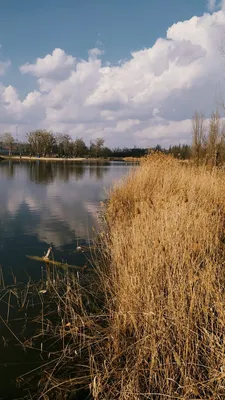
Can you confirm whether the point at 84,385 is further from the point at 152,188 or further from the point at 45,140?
the point at 45,140

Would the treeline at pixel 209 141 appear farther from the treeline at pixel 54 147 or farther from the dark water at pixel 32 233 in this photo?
the treeline at pixel 54 147

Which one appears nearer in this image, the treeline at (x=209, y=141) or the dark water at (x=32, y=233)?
the dark water at (x=32, y=233)

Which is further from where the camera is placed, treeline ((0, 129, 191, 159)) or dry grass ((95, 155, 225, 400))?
treeline ((0, 129, 191, 159))

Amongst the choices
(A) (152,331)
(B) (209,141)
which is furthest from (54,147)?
(A) (152,331)

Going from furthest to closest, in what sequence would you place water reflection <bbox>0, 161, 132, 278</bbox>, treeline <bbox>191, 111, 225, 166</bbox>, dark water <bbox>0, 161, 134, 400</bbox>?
treeline <bbox>191, 111, 225, 166</bbox> < water reflection <bbox>0, 161, 132, 278</bbox> < dark water <bbox>0, 161, 134, 400</bbox>

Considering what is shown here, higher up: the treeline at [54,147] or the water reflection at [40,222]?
the treeline at [54,147]

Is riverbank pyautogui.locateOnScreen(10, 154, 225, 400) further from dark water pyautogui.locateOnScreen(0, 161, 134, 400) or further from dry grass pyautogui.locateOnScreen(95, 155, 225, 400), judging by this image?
dark water pyautogui.locateOnScreen(0, 161, 134, 400)

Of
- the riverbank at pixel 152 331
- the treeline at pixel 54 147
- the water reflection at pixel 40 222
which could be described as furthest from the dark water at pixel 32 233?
the treeline at pixel 54 147

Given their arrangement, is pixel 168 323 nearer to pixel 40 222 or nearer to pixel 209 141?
pixel 40 222

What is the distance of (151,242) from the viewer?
385 centimetres

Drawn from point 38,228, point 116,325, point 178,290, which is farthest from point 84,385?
point 38,228

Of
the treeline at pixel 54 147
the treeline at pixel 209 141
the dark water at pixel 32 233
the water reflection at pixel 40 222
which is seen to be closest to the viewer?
the dark water at pixel 32 233

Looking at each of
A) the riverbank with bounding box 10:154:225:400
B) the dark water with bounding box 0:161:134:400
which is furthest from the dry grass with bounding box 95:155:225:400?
the dark water with bounding box 0:161:134:400

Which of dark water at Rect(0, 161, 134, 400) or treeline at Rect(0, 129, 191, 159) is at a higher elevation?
treeline at Rect(0, 129, 191, 159)
